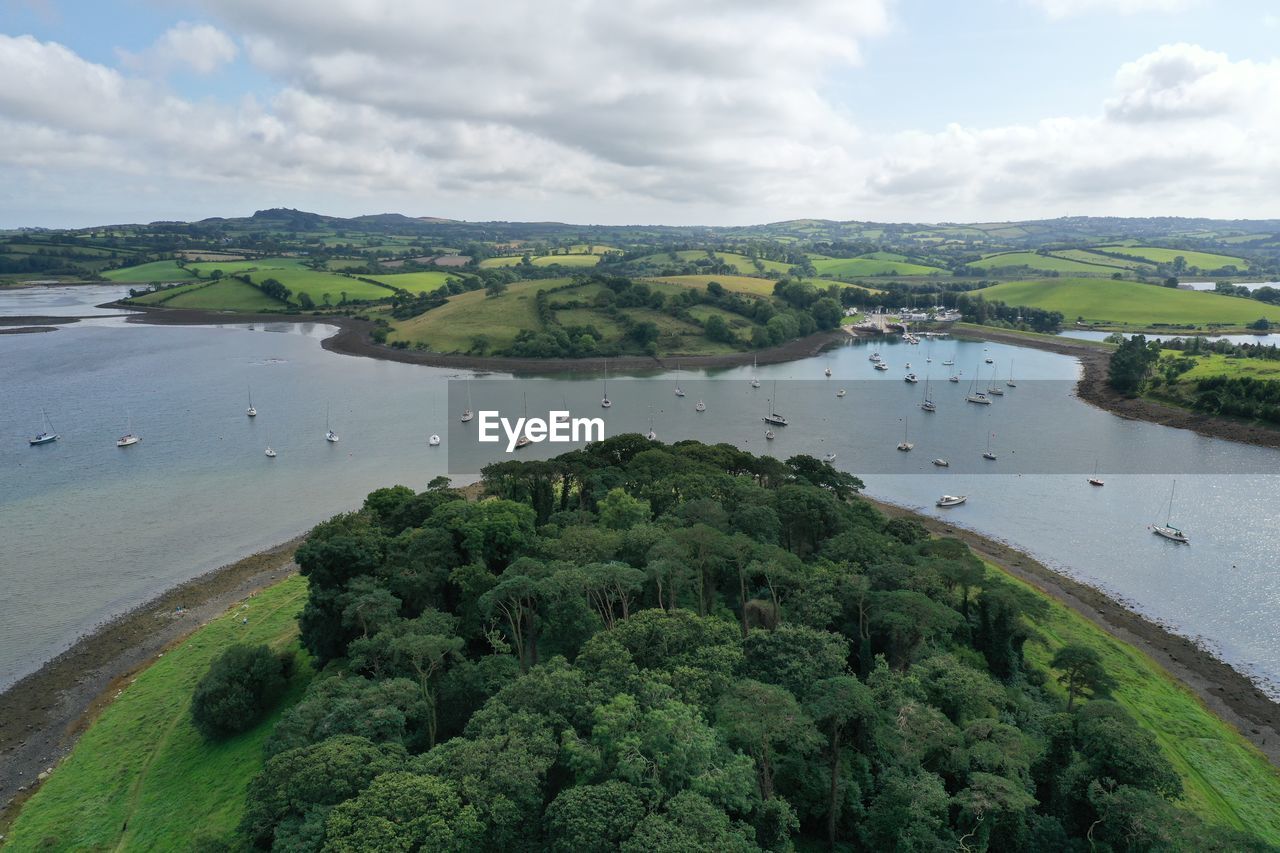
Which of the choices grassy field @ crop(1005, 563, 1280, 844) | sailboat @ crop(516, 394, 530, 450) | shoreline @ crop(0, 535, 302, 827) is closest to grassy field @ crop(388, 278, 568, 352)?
sailboat @ crop(516, 394, 530, 450)

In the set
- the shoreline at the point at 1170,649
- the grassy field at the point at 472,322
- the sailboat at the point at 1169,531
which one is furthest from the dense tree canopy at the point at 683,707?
the grassy field at the point at 472,322

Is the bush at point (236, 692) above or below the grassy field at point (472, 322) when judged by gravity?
below

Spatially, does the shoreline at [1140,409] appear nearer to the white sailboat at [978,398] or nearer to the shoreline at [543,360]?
the white sailboat at [978,398]

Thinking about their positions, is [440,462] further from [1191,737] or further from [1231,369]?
[1231,369]

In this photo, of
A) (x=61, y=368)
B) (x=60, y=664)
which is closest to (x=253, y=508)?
(x=60, y=664)

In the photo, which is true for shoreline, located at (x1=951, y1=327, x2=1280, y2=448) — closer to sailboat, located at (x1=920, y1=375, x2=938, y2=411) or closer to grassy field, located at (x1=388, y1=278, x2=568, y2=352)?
sailboat, located at (x1=920, y1=375, x2=938, y2=411)

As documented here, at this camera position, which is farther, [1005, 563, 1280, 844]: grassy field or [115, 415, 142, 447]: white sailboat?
[115, 415, 142, 447]: white sailboat
